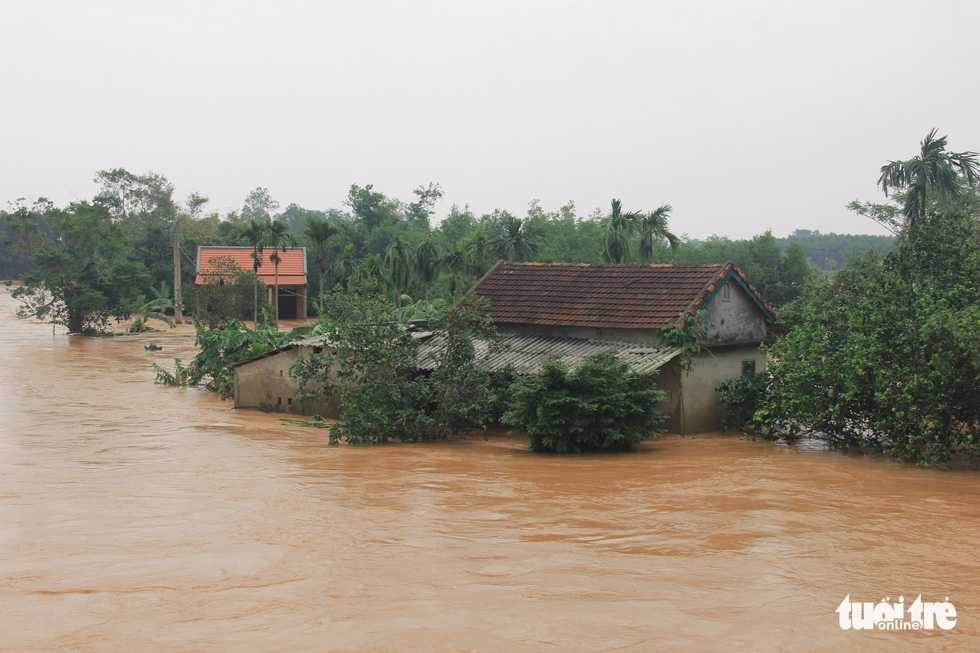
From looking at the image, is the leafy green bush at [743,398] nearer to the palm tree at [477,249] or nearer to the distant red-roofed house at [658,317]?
the distant red-roofed house at [658,317]

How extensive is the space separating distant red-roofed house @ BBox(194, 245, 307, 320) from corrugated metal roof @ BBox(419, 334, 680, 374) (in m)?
26.9

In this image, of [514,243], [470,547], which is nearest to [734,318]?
[470,547]

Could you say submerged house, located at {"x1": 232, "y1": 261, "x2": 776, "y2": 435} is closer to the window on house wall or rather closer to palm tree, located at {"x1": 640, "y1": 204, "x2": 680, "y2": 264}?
the window on house wall

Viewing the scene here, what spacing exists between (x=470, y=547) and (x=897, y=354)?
829 cm

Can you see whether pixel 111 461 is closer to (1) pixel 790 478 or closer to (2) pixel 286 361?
(2) pixel 286 361

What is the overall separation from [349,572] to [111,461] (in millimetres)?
7554

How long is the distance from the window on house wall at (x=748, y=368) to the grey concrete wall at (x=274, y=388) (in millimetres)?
8689

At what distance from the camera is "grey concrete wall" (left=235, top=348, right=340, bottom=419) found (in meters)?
18.4

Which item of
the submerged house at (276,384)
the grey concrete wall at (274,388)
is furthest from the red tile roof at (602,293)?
the grey concrete wall at (274,388)

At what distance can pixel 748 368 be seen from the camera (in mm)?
17125

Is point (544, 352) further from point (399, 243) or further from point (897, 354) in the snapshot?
point (399, 243)

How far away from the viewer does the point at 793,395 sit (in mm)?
13789

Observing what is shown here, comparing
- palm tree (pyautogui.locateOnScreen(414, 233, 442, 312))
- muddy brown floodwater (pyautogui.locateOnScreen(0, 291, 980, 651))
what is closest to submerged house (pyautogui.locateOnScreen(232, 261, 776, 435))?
muddy brown floodwater (pyautogui.locateOnScreen(0, 291, 980, 651))

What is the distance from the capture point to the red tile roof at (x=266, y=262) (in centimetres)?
4311
